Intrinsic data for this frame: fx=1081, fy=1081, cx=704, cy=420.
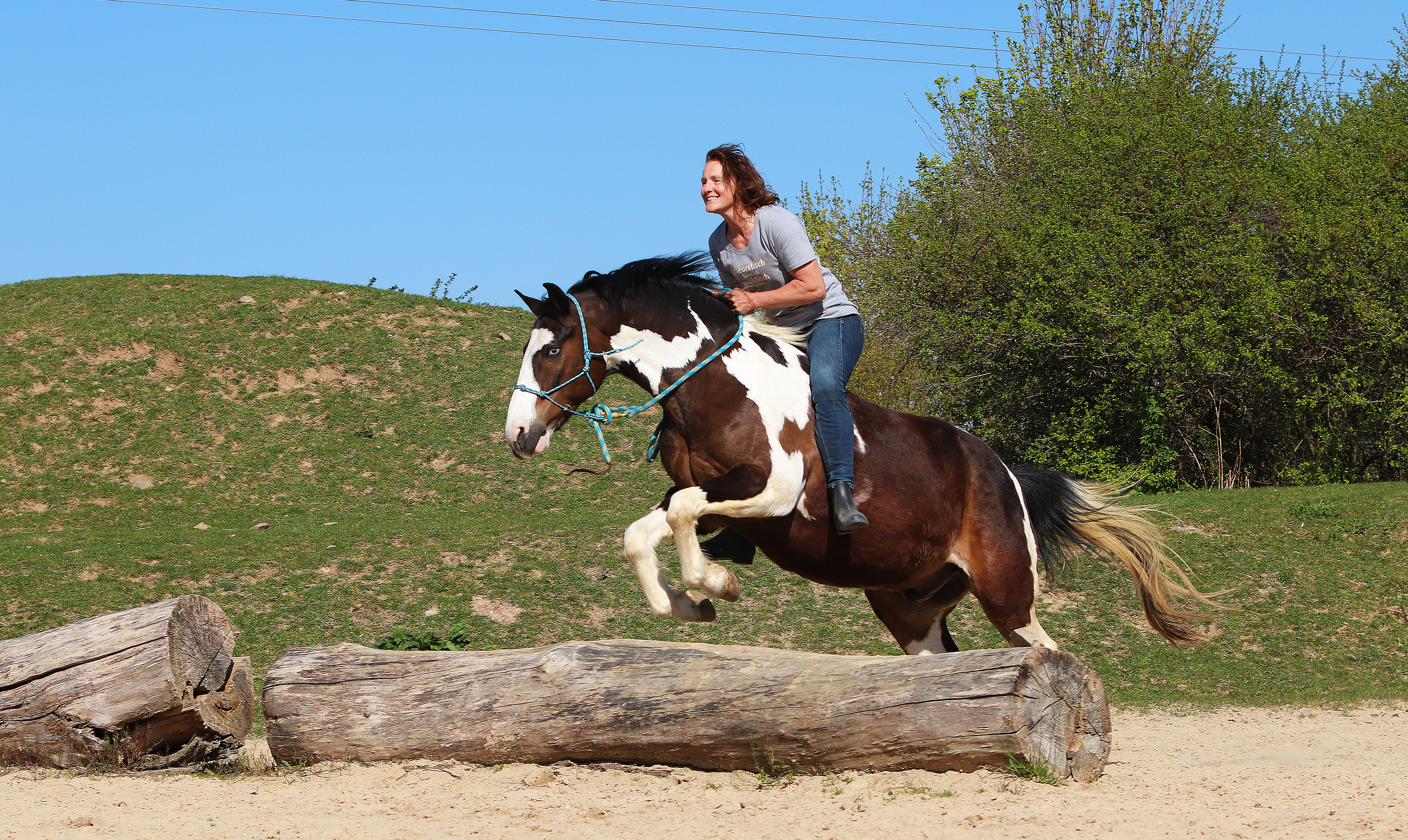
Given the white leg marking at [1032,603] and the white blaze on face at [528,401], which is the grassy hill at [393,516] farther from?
the white blaze on face at [528,401]

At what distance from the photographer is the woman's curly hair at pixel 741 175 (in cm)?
550

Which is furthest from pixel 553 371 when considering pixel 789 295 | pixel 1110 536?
pixel 1110 536

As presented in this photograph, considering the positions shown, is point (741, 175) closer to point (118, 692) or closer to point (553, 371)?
point (553, 371)

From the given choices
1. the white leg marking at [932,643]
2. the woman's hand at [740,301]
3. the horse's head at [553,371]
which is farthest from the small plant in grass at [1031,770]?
the horse's head at [553,371]

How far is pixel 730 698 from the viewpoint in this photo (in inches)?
205

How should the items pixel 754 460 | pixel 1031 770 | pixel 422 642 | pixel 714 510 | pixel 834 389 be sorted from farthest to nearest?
pixel 422 642
pixel 834 389
pixel 754 460
pixel 714 510
pixel 1031 770

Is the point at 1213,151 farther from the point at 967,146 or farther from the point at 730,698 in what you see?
the point at 730,698

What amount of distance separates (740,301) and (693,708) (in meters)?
2.03

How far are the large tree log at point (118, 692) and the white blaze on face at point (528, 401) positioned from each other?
261cm

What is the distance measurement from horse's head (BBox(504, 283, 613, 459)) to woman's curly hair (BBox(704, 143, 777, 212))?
94cm

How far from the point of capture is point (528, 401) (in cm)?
510

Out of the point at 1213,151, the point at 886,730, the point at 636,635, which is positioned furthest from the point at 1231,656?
the point at 1213,151

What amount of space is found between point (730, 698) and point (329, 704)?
2281 mm

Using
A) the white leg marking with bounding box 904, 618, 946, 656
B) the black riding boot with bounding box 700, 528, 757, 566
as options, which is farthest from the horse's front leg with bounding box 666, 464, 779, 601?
the white leg marking with bounding box 904, 618, 946, 656
